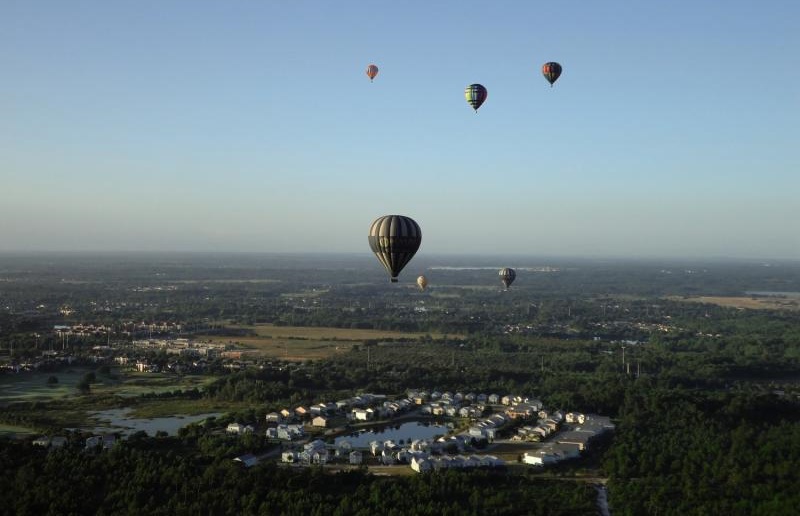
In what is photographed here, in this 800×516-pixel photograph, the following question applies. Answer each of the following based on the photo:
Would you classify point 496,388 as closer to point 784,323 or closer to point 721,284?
point 784,323

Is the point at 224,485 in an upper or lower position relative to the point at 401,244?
lower

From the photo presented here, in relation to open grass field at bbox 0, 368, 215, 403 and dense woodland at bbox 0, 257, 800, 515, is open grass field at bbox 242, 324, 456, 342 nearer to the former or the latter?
dense woodland at bbox 0, 257, 800, 515

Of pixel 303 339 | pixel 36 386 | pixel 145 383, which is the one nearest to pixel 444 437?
pixel 145 383

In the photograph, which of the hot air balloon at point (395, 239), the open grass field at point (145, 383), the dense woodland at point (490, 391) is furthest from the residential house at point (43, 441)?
the hot air balloon at point (395, 239)

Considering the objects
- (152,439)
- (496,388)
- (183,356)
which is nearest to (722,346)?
(496,388)

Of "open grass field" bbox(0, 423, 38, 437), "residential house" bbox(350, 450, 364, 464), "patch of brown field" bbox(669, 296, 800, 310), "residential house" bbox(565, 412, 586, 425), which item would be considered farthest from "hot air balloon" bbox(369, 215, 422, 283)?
"patch of brown field" bbox(669, 296, 800, 310)

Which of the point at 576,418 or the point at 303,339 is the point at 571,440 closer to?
the point at 576,418

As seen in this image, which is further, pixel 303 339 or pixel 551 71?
pixel 303 339
